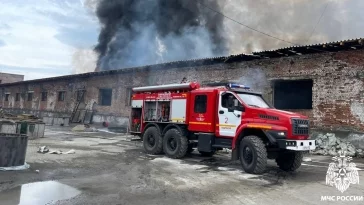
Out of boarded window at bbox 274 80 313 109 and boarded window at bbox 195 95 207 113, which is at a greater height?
boarded window at bbox 274 80 313 109

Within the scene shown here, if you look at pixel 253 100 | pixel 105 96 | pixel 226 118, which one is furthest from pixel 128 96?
pixel 253 100

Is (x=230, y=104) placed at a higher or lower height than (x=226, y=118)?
higher

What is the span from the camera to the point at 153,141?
1110 centimetres

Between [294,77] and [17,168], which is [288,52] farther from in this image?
[17,168]

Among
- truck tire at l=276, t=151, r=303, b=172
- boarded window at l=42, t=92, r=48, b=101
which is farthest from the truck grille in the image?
boarded window at l=42, t=92, r=48, b=101

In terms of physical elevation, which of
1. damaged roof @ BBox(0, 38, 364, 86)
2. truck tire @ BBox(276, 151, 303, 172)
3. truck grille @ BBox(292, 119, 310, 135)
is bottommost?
truck tire @ BBox(276, 151, 303, 172)

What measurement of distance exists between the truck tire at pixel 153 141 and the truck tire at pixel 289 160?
4.26 m

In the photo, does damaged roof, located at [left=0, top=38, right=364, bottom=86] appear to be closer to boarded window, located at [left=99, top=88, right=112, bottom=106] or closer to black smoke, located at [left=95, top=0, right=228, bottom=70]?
boarded window, located at [left=99, top=88, right=112, bottom=106]

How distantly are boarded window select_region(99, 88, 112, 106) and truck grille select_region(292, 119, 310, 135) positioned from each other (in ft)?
62.1

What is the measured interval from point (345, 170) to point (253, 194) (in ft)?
14.4

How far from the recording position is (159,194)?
18.4 ft

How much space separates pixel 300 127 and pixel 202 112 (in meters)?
3.19

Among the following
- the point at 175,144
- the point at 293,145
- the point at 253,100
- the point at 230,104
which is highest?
the point at 253,100

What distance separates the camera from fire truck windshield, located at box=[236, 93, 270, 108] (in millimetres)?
8648
